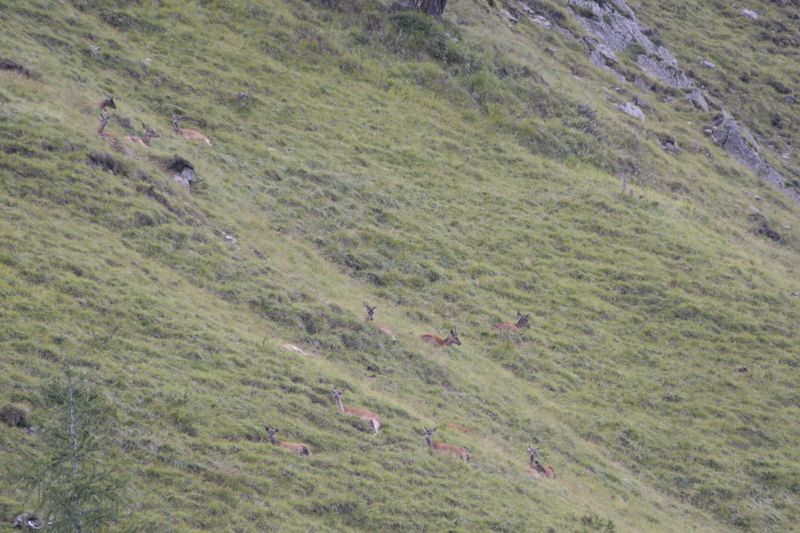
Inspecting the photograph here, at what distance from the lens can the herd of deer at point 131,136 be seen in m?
25.6

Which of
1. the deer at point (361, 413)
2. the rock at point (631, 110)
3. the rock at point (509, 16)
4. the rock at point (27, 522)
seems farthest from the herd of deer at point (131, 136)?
the rock at point (509, 16)

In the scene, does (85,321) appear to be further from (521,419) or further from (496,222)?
(496,222)

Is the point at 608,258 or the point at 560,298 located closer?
the point at 560,298

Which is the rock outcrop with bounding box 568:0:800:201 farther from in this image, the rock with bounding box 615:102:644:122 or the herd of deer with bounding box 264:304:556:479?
the herd of deer with bounding box 264:304:556:479

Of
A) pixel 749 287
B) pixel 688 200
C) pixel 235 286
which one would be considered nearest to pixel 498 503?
pixel 235 286

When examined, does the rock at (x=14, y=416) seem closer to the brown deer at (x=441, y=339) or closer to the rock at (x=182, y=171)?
the brown deer at (x=441, y=339)

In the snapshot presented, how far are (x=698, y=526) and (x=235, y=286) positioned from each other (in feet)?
41.3

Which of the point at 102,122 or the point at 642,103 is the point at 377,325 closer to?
the point at 102,122

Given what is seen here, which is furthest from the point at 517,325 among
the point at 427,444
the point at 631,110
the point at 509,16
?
the point at 509,16

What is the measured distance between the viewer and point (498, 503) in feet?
60.0

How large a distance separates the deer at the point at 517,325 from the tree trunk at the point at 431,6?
19746 millimetres

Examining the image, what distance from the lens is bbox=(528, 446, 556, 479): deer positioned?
2060 cm

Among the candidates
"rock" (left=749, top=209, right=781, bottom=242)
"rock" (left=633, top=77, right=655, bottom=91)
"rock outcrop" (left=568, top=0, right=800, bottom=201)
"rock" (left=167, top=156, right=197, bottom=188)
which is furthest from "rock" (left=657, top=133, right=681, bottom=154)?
"rock" (left=167, top=156, right=197, bottom=188)

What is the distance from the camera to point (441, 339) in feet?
81.4
